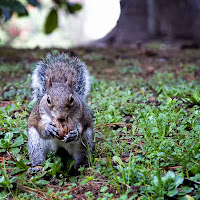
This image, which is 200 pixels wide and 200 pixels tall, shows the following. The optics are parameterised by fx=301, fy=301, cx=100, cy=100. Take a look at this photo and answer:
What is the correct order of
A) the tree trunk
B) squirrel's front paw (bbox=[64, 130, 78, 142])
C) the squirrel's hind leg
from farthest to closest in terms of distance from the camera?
the tree trunk, the squirrel's hind leg, squirrel's front paw (bbox=[64, 130, 78, 142])

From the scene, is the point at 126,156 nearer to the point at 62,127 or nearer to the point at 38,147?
the point at 62,127

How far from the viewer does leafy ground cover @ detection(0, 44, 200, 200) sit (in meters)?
1.94

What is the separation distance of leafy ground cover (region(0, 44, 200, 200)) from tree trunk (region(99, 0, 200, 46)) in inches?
201

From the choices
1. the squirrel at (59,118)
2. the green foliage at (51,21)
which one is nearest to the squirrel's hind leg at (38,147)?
the squirrel at (59,118)

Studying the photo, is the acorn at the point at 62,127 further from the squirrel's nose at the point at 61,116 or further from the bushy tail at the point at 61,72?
the bushy tail at the point at 61,72

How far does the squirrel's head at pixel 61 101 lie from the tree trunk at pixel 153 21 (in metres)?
6.96

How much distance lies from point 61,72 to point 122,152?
0.92 metres

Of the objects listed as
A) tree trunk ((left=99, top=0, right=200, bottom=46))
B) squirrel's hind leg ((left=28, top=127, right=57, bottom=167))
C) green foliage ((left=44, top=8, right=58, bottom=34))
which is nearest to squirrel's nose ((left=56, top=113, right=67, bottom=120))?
squirrel's hind leg ((left=28, top=127, right=57, bottom=167))

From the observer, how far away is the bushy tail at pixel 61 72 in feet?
9.22

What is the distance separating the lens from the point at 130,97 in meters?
3.43

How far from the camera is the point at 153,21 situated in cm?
935

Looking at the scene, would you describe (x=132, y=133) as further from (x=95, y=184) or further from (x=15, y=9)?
(x=15, y=9)

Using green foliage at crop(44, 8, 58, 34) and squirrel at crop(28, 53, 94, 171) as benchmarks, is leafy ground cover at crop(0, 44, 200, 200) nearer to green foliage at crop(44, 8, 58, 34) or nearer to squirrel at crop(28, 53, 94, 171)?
squirrel at crop(28, 53, 94, 171)

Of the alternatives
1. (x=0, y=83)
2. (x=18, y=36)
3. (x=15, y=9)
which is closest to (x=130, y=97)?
(x=0, y=83)
